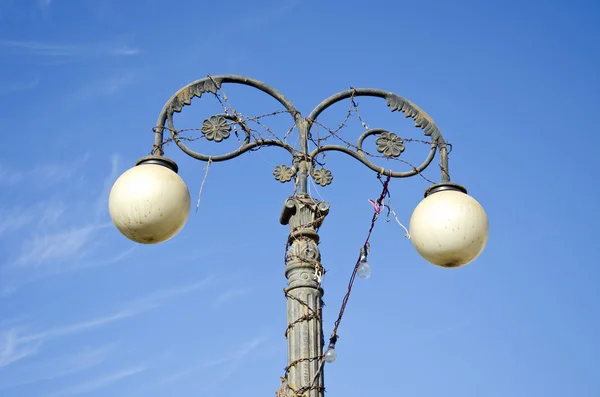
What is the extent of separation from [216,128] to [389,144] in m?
1.19

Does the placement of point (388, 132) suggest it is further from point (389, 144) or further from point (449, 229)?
point (449, 229)

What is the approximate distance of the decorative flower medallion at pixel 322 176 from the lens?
5602 mm

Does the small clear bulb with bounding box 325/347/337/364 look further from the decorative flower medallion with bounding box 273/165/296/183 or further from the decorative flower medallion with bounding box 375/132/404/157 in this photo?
the decorative flower medallion with bounding box 375/132/404/157

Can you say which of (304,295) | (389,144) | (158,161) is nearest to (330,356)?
(304,295)

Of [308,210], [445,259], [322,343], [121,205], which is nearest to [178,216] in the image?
[121,205]

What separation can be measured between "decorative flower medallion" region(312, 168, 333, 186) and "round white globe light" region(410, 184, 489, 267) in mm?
646

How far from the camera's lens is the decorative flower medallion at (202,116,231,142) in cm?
582

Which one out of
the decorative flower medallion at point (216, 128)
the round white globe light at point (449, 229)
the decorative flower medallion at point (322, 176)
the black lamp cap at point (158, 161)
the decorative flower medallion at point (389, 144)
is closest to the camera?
the round white globe light at point (449, 229)

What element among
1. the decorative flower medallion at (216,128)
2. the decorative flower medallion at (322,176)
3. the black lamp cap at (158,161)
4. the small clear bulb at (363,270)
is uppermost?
the decorative flower medallion at (216,128)

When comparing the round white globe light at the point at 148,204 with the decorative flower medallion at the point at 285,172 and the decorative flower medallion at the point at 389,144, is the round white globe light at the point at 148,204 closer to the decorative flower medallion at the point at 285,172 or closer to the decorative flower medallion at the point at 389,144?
the decorative flower medallion at the point at 285,172

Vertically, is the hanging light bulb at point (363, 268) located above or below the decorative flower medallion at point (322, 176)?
below

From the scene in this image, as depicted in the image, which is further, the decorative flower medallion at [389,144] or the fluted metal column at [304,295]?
the decorative flower medallion at [389,144]

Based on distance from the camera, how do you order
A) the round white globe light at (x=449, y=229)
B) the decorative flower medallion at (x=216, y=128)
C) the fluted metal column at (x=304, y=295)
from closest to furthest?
the fluted metal column at (x=304, y=295)
the round white globe light at (x=449, y=229)
the decorative flower medallion at (x=216, y=128)

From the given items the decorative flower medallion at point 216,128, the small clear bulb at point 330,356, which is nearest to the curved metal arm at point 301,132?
the decorative flower medallion at point 216,128
